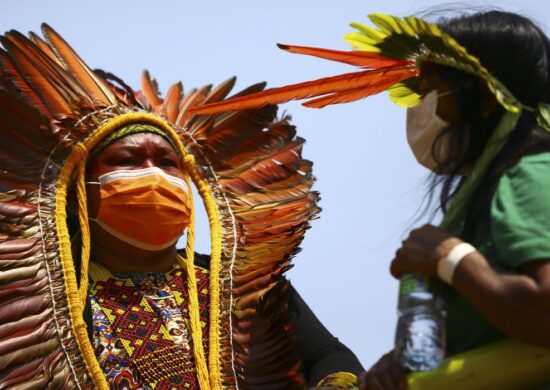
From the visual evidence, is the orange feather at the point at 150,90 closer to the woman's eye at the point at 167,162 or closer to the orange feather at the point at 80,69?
the orange feather at the point at 80,69

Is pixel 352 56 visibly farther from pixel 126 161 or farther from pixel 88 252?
pixel 88 252

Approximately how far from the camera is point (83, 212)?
4.82m

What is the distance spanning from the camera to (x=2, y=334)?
14.7 feet

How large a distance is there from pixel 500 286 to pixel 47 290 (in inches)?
96.6

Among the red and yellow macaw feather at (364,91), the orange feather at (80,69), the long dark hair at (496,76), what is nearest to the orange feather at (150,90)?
the orange feather at (80,69)

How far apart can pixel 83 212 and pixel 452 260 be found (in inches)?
94.4

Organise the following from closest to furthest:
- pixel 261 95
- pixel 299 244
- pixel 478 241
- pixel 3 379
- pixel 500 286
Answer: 1. pixel 500 286
2. pixel 478 241
3. pixel 3 379
4. pixel 261 95
5. pixel 299 244

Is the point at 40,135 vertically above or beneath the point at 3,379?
above

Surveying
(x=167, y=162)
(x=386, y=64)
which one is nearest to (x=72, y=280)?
(x=167, y=162)

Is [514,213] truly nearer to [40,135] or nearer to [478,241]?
[478,241]

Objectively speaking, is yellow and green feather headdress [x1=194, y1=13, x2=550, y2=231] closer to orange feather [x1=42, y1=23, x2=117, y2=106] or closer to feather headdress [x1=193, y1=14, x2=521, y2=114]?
feather headdress [x1=193, y1=14, x2=521, y2=114]

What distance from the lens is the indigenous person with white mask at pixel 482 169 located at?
2637 millimetres

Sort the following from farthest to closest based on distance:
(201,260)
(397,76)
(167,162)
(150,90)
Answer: (150,90), (201,260), (167,162), (397,76)

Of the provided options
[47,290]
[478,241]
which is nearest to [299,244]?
[47,290]
